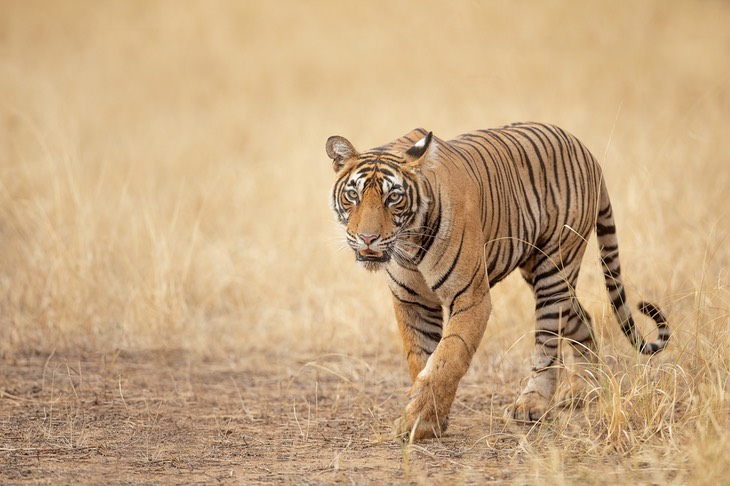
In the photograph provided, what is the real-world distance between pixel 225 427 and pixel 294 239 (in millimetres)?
3777

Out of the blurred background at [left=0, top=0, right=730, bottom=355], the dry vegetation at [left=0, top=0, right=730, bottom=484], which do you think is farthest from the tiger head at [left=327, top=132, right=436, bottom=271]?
the dry vegetation at [left=0, top=0, right=730, bottom=484]

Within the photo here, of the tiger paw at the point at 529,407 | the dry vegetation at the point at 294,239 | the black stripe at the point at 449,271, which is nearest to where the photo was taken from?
the dry vegetation at the point at 294,239

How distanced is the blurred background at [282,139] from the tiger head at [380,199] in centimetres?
30

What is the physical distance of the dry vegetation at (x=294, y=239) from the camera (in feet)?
13.2

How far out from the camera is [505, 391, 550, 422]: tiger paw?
4602 millimetres

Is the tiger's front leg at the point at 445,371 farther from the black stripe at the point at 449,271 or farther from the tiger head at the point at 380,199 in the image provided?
the tiger head at the point at 380,199

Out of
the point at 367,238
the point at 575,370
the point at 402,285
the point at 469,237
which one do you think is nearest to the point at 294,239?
the point at 575,370

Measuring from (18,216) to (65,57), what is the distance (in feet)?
29.2

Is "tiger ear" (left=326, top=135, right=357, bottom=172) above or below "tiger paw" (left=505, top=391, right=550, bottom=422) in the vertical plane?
above

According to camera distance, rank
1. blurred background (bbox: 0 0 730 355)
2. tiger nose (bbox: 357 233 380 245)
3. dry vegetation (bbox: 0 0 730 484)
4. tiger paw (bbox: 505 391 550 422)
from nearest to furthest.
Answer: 1. tiger nose (bbox: 357 233 380 245)
2. dry vegetation (bbox: 0 0 730 484)
3. tiger paw (bbox: 505 391 550 422)
4. blurred background (bbox: 0 0 730 355)

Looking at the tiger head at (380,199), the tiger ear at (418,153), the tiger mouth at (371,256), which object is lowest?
the tiger mouth at (371,256)

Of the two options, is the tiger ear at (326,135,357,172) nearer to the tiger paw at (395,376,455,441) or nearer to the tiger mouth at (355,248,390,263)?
the tiger mouth at (355,248,390,263)

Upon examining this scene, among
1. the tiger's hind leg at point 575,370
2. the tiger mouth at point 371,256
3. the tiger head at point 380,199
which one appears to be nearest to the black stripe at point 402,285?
the tiger head at point 380,199

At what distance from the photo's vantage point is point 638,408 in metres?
4.05
